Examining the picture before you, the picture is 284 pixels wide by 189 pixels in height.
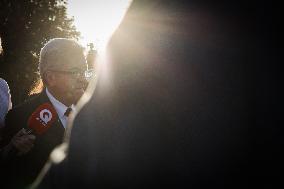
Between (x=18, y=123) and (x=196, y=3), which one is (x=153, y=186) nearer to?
(x=196, y=3)

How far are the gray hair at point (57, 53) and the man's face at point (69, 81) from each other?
47 mm

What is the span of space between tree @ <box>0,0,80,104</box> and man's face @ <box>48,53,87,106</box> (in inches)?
613

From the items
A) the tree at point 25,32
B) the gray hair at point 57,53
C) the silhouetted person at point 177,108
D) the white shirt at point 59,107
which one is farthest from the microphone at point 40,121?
the tree at point 25,32

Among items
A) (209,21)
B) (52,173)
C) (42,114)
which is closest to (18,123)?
(42,114)

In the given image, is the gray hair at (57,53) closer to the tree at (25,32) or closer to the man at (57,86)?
the man at (57,86)

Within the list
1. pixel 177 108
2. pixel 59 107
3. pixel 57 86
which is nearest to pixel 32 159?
pixel 59 107

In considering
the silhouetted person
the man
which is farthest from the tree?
the silhouetted person

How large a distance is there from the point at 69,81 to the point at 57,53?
1.17ft

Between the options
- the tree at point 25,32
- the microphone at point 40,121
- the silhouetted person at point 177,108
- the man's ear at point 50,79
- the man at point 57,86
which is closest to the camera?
the silhouetted person at point 177,108

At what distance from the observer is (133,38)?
2.49 ft

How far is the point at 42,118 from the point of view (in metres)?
3.29

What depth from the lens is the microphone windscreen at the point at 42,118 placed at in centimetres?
317

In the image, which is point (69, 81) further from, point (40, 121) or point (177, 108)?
point (177, 108)

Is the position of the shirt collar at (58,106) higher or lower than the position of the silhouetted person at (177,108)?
lower
